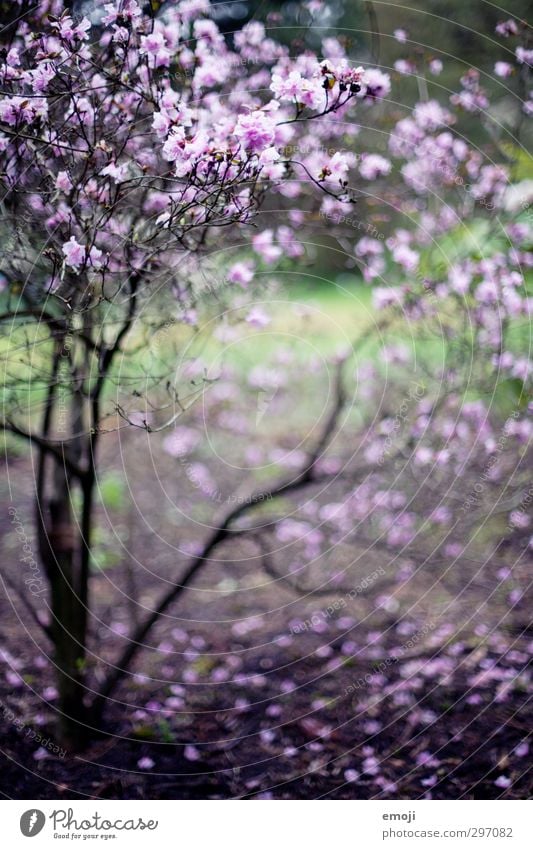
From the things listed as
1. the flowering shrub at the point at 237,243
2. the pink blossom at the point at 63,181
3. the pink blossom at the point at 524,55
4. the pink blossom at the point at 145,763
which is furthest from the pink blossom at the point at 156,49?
the pink blossom at the point at 145,763

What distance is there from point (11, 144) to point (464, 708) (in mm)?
2710

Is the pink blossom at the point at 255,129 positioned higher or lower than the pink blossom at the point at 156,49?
lower

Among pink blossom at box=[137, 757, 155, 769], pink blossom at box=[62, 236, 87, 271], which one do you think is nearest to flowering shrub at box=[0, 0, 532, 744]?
pink blossom at box=[62, 236, 87, 271]

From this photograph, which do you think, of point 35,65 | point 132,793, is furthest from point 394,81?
point 132,793

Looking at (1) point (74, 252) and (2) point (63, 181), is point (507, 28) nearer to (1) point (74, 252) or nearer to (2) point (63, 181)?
(2) point (63, 181)

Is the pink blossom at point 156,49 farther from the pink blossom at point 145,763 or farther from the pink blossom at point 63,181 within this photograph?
the pink blossom at point 145,763

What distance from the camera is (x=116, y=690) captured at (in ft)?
9.19
